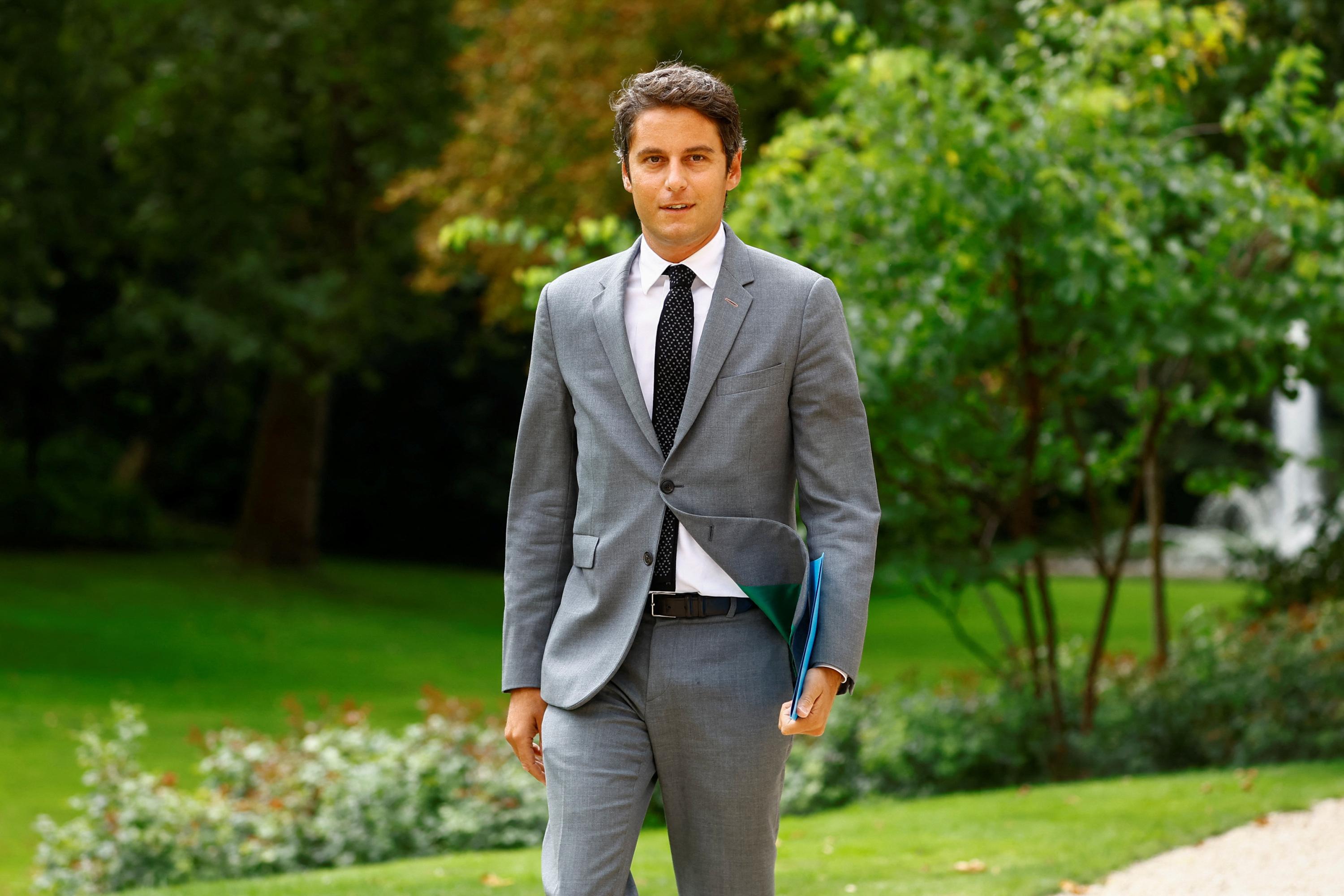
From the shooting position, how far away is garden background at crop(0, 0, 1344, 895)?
20.5 feet

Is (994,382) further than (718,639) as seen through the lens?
Yes

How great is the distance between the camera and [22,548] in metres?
20.3

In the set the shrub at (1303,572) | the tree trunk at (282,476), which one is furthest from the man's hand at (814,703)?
the tree trunk at (282,476)

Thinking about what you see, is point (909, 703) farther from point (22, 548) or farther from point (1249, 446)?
point (1249, 446)

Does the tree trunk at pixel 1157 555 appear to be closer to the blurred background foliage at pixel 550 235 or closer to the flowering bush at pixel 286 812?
the blurred background foliage at pixel 550 235

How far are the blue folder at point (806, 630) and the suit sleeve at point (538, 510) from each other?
488mm

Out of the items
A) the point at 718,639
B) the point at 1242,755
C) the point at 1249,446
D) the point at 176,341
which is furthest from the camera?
the point at 1249,446

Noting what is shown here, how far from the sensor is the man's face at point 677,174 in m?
2.64

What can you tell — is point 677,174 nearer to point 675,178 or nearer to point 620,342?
point 675,178

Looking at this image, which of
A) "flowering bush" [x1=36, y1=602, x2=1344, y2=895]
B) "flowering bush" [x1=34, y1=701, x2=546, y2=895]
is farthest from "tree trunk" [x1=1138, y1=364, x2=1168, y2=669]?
"flowering bush" [x1=34, y1=701, x2=546, y2=895]

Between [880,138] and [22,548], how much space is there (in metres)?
17.0

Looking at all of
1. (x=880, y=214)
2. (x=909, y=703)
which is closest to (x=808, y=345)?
(x=880, y=214)

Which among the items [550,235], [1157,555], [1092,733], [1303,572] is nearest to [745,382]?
[1092,733]

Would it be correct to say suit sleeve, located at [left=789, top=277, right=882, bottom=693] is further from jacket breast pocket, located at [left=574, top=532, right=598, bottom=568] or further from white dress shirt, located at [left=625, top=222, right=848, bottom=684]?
jacket breast pocket, located at [left=574, top=532, right=598, bottom=568]
